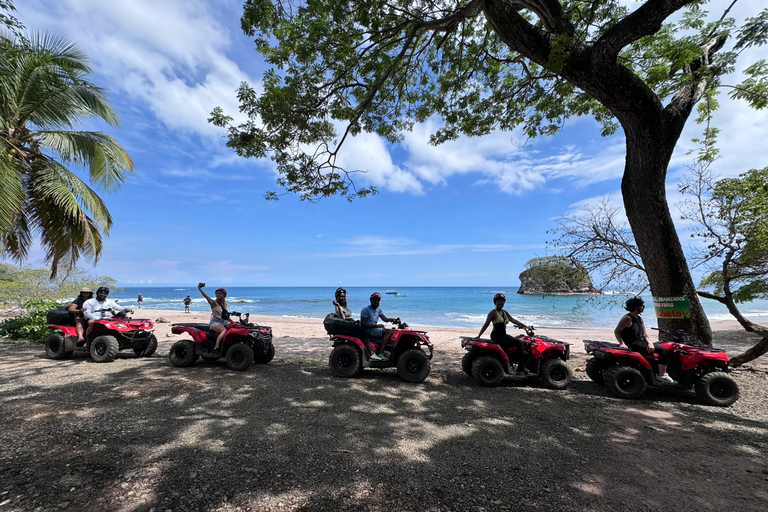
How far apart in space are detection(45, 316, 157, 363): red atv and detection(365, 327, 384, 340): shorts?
5.04 m

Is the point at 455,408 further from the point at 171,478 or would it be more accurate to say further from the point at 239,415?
the point at 171,478

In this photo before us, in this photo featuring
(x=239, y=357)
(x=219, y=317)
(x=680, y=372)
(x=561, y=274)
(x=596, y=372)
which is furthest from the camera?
(x=561, y=274)

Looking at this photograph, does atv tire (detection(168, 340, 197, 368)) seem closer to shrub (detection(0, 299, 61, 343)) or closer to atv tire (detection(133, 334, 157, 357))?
atv tire (detection(133, 334, 157, 357))

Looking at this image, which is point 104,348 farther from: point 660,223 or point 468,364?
point 660,223

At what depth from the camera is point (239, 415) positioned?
3865mm

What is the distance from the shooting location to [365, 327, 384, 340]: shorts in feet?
19.1

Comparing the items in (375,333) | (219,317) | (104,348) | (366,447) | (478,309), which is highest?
(219,317)

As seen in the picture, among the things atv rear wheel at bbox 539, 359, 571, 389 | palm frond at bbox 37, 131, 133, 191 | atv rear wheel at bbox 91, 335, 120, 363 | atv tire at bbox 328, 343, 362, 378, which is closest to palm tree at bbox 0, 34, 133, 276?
palm frond at bbox 37, 131, 133, 191

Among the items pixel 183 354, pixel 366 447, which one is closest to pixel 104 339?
pixel 183 354

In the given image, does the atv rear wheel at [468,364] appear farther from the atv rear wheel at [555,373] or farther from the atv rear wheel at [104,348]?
the atv rear wheel at [104,348]

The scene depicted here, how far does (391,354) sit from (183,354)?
13.1 feet

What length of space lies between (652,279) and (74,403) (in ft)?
29.0

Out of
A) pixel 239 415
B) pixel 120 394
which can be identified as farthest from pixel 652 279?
pixel 120 394

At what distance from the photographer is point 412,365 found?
18.3 feet
